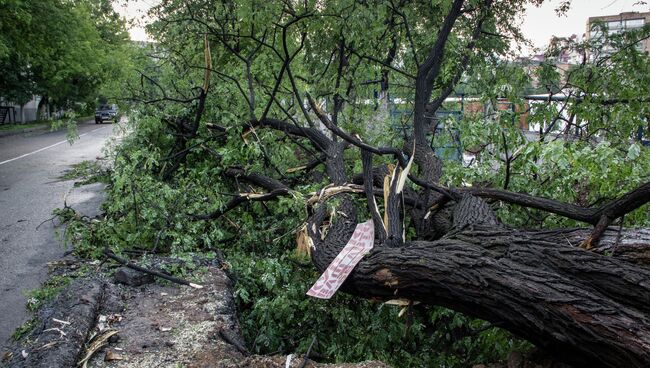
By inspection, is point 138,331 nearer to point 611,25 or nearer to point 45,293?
point 45,293

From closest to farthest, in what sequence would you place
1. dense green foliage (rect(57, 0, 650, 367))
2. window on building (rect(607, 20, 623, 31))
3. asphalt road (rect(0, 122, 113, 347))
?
dense green foliage (rect(57, 0, 650, 367)) < asphalt road (rect(0, 122, 113, 347)) < window on building (rect(607, 20, 623, 31))

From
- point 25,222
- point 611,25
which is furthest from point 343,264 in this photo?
point 611,25

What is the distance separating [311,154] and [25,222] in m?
3.92

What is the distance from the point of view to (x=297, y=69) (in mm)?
7500

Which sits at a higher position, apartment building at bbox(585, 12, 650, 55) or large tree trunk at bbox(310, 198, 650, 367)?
apartment building at bbox(585, 12, 650, 55)

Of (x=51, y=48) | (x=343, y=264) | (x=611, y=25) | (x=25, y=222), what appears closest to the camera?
(x=343, y=264)

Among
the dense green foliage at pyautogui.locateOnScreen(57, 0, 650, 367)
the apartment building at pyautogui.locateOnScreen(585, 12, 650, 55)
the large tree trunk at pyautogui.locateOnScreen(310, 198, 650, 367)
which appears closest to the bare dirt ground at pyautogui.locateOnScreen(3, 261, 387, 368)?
the dense green foliage at pyautogui.locateOnScreen(57, 0, 650, 367)

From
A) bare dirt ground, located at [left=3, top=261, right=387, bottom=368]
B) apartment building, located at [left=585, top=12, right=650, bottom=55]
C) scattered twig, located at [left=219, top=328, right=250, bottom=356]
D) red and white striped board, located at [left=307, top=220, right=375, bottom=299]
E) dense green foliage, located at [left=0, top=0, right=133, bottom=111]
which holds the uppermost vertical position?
dense green foliage, located at [left=0, top=0, right=133, bottom=111]

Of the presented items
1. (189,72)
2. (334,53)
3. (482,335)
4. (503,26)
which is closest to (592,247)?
(482,335)

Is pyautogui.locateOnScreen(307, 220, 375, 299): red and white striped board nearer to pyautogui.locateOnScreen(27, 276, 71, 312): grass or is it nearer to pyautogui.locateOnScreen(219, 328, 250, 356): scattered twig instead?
pyautogui.locateOnScreen(219, 328, 250, 356): scattered twig

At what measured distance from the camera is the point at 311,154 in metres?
6.25

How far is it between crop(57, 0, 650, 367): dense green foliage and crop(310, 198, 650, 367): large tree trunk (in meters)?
0.46

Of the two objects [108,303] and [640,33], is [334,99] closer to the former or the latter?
[640,33]

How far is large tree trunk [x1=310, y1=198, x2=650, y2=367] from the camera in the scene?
2289mm
